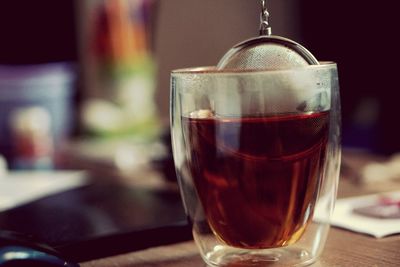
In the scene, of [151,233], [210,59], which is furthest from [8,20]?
[151,233]

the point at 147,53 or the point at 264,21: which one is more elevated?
the point at 264,21

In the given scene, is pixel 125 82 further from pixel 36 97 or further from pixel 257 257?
pixel 257 257

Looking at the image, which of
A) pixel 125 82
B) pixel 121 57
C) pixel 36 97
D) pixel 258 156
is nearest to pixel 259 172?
pixel 258 156

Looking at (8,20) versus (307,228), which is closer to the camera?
(307,228)

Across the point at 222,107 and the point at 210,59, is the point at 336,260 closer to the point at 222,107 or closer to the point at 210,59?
the point at 222,107

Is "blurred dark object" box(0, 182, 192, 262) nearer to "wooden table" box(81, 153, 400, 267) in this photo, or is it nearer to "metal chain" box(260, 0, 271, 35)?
"wooden table" box(81, 153, 400, 267)

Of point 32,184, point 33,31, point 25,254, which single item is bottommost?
point 32,184
